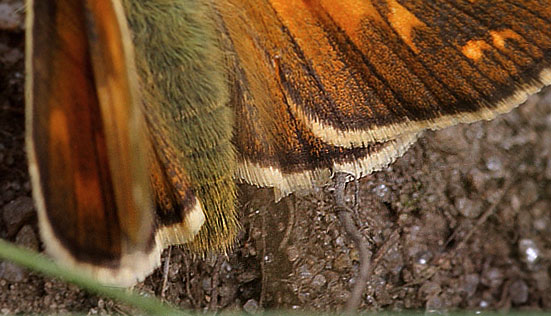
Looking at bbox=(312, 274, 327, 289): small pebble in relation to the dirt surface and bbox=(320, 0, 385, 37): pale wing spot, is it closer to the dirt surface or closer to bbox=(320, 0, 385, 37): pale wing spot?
the dirt surface

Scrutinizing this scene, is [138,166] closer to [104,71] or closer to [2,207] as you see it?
[104,71]

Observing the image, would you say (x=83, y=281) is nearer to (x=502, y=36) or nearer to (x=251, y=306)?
(x=251, y=306)

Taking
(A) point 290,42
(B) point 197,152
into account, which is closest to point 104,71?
(B) point 197,152

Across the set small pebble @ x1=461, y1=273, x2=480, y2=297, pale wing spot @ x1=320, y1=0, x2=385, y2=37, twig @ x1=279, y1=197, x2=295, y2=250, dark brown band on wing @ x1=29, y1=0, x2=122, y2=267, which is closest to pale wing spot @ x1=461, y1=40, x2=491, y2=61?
pale wing spot @ x1=320, y1=0, x2=385, y2=37

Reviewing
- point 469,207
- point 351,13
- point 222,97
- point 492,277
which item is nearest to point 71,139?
point 222,97

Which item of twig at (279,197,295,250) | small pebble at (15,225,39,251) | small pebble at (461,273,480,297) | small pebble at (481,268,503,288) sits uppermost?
twig at (279,197,295,250)

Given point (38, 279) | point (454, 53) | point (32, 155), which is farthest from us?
point (38, 279)

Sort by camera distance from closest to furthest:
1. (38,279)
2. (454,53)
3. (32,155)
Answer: (32,155) → (454,53) → (38,279)

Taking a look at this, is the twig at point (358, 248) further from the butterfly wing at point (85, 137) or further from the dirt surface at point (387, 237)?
the butterfly wing at point (85, 137)
